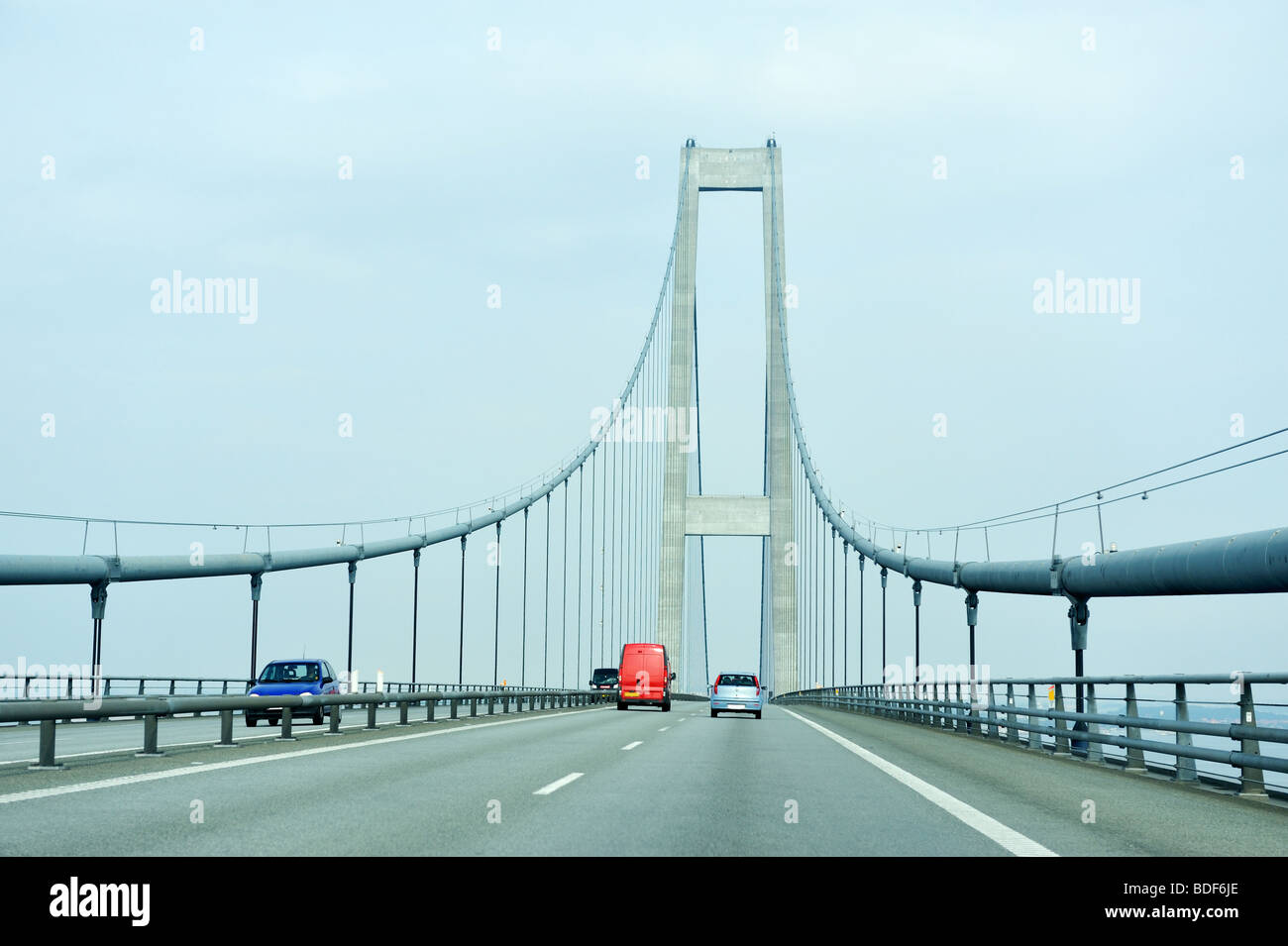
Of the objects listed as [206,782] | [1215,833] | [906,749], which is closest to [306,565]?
[906,749]

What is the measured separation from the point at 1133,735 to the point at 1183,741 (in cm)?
129

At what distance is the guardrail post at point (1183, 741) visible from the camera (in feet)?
46.0

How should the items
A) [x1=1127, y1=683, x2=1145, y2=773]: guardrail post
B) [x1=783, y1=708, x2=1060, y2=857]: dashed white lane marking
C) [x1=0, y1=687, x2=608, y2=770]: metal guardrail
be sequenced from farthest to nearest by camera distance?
[x1=1127, y1=683, x2=1145, y2=773]: guardrail post, [x1=0, y1=687, x2=608, y2=770]: metal guardrail, [x1=783, y1=708, x2=1060, y2=857]: dashed white lane marking

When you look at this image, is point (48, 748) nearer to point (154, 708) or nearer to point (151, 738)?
point (154, 708)

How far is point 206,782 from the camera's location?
1222 centimetres

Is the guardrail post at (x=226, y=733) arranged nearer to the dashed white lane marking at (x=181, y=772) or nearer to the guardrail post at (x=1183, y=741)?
the dashed white lane marking at (x=181, y=772)

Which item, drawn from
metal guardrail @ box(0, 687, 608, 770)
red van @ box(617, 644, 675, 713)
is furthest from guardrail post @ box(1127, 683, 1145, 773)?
red van @ box(617, 644, 675, 713)

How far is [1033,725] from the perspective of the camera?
20.7m

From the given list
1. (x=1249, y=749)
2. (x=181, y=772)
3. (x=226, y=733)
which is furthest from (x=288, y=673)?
(x=1249, y=749)

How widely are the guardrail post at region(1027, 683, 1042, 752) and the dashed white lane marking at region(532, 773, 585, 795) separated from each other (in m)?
9.31

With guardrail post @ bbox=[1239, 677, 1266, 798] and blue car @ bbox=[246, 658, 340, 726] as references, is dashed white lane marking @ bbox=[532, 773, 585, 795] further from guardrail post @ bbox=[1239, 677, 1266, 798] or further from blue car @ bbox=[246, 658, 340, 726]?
blue car @ bbox=[246, 658, 340, 726]

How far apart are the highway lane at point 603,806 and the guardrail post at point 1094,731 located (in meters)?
0.32

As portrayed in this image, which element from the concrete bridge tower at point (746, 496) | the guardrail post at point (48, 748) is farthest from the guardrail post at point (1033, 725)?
the concrete bridge tower at point (746, 496)

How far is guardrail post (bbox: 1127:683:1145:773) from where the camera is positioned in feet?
51.9
